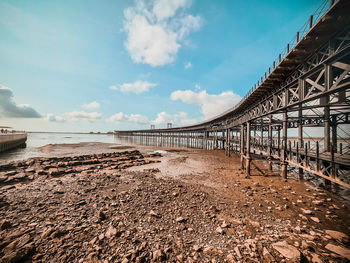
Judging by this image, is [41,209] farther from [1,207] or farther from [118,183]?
[118,183]

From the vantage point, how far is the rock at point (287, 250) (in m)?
3.41

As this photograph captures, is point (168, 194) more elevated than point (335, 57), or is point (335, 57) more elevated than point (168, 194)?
point (335, 57)

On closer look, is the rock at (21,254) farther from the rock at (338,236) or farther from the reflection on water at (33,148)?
the reflection on water at (33,148)

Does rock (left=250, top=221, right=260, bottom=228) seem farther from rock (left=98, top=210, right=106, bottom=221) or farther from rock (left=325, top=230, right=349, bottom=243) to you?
rock (left=98, top=210, right=106, bottom=221)

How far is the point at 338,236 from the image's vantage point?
4.30 meters

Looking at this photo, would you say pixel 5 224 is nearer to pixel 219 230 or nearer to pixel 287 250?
pixel 219 230

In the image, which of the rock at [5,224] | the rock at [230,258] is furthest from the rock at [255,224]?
the rock at [5,224]

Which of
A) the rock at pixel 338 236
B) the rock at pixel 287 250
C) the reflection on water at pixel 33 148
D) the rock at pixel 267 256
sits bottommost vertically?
the reflection on water at pixel 33 148

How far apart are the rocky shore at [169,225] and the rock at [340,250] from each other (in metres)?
0.02

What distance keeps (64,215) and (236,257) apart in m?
6.67

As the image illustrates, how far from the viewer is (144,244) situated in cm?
381

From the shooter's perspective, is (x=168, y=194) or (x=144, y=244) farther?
(x=168, y=194)

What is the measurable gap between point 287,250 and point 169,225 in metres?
3.68

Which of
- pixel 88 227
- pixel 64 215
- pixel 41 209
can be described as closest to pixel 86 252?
pixel 88 227
